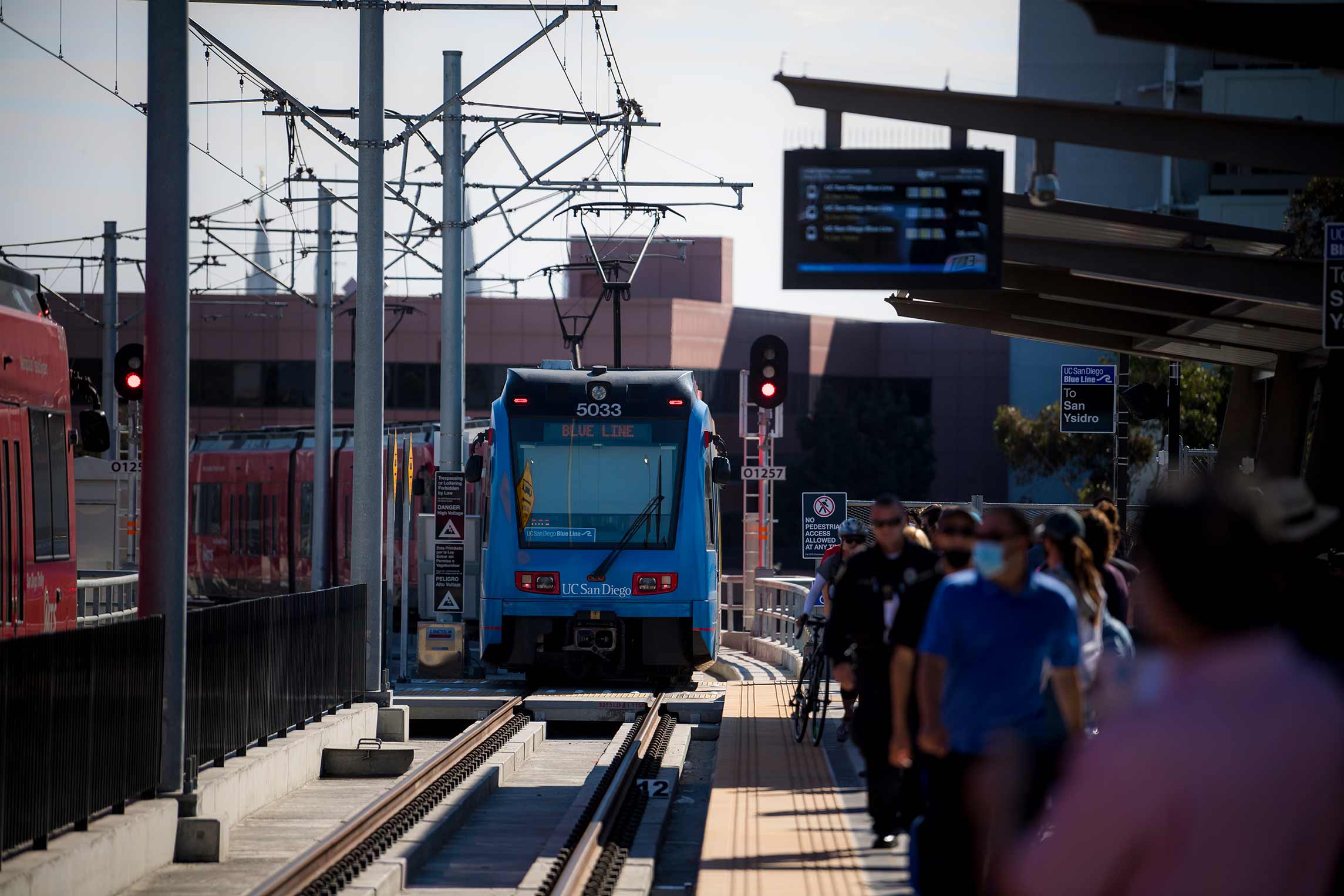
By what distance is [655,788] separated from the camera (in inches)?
565

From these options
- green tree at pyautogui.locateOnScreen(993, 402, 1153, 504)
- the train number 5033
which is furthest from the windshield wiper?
green tree at pyautogui.locateOnScreen(993, 402, 1153, 504)

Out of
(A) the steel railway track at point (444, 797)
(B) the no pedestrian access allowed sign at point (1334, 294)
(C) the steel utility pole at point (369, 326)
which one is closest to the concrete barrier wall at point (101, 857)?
(A) the steel railway track at point (444, 797)

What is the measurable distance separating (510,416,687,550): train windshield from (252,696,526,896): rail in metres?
3.48

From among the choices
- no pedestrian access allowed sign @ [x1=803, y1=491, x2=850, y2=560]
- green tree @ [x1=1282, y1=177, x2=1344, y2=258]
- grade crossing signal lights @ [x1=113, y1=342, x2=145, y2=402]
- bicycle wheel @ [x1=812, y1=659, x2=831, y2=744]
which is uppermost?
green tree @ [x1=1282, y1=177, x2=1344, y2=258]

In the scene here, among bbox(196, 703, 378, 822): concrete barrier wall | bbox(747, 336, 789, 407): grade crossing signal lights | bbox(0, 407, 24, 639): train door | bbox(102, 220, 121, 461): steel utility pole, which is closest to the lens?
bbox(196, 703, 378, 822): concrete barrier wall

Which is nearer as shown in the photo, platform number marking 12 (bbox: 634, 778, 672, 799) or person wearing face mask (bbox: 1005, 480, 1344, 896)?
person wearing face mask (bbox: 1005, 480, 1344, 896)

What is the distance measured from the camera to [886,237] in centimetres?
1288

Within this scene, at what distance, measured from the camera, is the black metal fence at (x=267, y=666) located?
39.6ft

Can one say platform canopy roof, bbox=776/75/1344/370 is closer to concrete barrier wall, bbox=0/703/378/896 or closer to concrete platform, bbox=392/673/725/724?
concrete platform, bbox=392/673/725/724

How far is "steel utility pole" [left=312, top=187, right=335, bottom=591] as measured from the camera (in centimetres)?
2923

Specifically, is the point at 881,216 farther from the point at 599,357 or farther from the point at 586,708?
the point at 599,357

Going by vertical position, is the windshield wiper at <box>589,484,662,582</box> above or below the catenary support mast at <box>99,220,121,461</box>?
below

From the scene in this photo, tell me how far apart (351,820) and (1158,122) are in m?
6.77

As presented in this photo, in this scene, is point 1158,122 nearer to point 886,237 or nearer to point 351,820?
point 886,237
